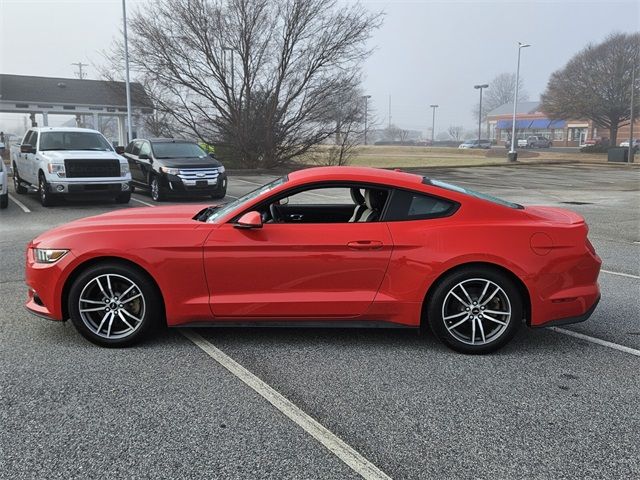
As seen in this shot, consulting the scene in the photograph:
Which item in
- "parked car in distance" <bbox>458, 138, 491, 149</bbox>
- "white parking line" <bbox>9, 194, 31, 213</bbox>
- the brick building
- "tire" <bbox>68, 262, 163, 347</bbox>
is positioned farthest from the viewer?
the brick building

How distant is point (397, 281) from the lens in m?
4.16

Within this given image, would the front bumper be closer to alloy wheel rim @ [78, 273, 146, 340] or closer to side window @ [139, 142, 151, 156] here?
side window @ [139, 142, 151, 156]

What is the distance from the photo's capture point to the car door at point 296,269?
13.6ft

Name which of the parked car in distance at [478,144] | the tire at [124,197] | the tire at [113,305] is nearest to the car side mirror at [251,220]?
the tire at [113,305]

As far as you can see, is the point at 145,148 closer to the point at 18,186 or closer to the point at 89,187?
the point at 89,187

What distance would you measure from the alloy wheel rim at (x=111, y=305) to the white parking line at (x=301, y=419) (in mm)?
538

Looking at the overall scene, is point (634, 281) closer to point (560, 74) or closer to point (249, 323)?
point (249, 323)

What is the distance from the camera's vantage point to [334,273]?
417cm

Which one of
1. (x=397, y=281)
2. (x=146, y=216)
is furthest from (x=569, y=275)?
(x=146, y=216)

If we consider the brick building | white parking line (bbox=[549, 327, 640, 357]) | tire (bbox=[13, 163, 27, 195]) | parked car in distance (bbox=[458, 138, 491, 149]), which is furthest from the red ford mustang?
the brick building

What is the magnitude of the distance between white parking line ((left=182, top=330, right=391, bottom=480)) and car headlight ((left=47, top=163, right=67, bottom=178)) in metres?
10.1

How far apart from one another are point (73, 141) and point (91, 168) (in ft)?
4.80

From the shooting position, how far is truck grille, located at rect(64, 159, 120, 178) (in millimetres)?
13008

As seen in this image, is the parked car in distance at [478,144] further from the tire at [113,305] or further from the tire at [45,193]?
the tire at [113,305]
